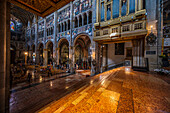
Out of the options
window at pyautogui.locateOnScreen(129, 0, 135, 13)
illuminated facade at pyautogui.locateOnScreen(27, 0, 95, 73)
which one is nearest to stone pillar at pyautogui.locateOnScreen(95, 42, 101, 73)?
illuminated facade at pyautogui.locateOnScreen(27, 0, 95, 73)

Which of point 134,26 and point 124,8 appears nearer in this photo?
point 134,26

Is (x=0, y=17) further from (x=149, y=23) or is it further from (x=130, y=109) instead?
(x=149, y=23)

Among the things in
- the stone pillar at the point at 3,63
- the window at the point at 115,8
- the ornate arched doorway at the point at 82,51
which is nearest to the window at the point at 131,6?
the window at the point at 115,8

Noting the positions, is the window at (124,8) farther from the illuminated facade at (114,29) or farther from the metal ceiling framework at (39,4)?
the metal ceiling framework at (39,4)

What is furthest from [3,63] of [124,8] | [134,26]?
[124,8]

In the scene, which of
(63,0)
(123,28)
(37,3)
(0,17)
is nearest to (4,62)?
(0,17)

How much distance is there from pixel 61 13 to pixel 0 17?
1448 cm

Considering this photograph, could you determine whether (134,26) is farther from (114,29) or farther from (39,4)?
(39,4)

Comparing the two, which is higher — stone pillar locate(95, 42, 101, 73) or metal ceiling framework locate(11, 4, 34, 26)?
metal ceiling framework locate(11, 4, 34, 26)

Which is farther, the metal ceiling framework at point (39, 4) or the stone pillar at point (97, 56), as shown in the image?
the stone pillar at point (97, 56)

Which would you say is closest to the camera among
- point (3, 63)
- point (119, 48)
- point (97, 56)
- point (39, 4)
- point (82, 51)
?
point (3, 63)

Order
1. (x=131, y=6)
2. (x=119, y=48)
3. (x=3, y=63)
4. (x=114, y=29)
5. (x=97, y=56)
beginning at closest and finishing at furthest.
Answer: (x=3, y=63)
(x=131, y=6)
(x=114, y=29)
(x=97, y=56)
(x=119, y=48)

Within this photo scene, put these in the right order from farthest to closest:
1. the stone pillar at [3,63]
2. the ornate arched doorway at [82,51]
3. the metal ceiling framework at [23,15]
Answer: the metal ceiling framework at [23,15] < the ornate arched doorway at [82,51] < the stone pillar at [3,63]

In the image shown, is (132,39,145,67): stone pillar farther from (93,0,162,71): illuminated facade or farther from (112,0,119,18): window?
(112,0,119,18): window
